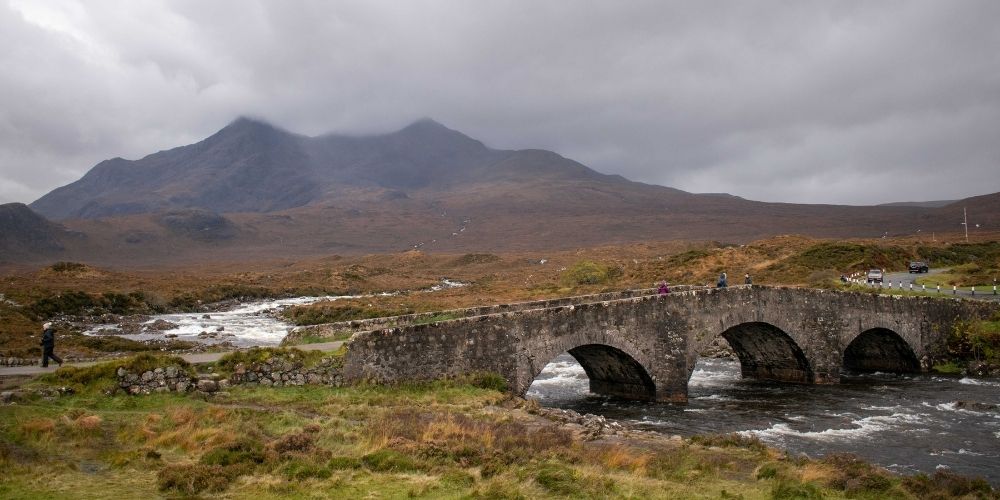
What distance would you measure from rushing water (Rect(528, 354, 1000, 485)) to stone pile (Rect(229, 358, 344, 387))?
10010 millimetres

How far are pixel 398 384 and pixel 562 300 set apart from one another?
37.7 feet

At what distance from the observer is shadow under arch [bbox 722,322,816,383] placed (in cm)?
3078

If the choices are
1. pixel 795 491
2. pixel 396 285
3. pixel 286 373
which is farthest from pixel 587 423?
pixel 396 285

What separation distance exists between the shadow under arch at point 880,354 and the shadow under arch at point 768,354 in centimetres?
461

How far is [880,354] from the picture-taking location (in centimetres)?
3578

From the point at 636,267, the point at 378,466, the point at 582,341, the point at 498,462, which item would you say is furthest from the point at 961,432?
the point at 636,267

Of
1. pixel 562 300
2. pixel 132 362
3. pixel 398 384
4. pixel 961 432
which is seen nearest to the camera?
pixel 132 362

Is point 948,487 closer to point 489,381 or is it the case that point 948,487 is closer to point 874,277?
point 489,381

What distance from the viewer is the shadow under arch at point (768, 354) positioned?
30.8 m

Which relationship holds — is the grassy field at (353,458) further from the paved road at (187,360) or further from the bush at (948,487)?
the paved road at (187,360)

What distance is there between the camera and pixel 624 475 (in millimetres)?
12438

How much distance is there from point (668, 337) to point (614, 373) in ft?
9.53

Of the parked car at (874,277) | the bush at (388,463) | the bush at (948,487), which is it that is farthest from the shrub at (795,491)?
the parked car at (874,277)

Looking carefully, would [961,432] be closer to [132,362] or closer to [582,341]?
[582,341]
